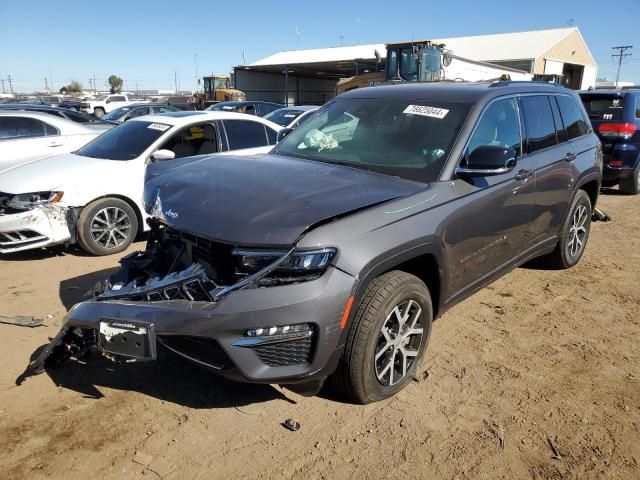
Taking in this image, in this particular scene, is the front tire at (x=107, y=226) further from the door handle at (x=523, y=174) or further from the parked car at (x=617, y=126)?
the parked car at (x=617, y=126)

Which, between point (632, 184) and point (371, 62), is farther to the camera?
point (371, 62)

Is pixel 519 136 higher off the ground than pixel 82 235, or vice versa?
pixel 519 136

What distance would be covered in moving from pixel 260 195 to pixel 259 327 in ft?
2.70

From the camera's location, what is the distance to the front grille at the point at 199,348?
2545 millimetres

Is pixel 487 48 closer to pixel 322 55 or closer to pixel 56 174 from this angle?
pixel 322 55

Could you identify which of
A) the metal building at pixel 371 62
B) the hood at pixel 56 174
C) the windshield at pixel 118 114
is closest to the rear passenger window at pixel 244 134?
the hood at pixel 56 174

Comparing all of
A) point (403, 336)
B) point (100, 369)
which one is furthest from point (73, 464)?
point (403, 336)

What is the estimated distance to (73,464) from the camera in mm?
2543

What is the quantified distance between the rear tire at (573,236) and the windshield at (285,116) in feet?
27.3

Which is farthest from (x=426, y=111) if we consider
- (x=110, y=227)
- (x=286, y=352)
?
(x=110, y=227)

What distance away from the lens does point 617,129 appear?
8.77m

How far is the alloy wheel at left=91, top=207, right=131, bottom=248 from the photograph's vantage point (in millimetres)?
5770

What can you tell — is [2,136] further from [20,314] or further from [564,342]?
[564,342]

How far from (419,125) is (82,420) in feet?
9.38
